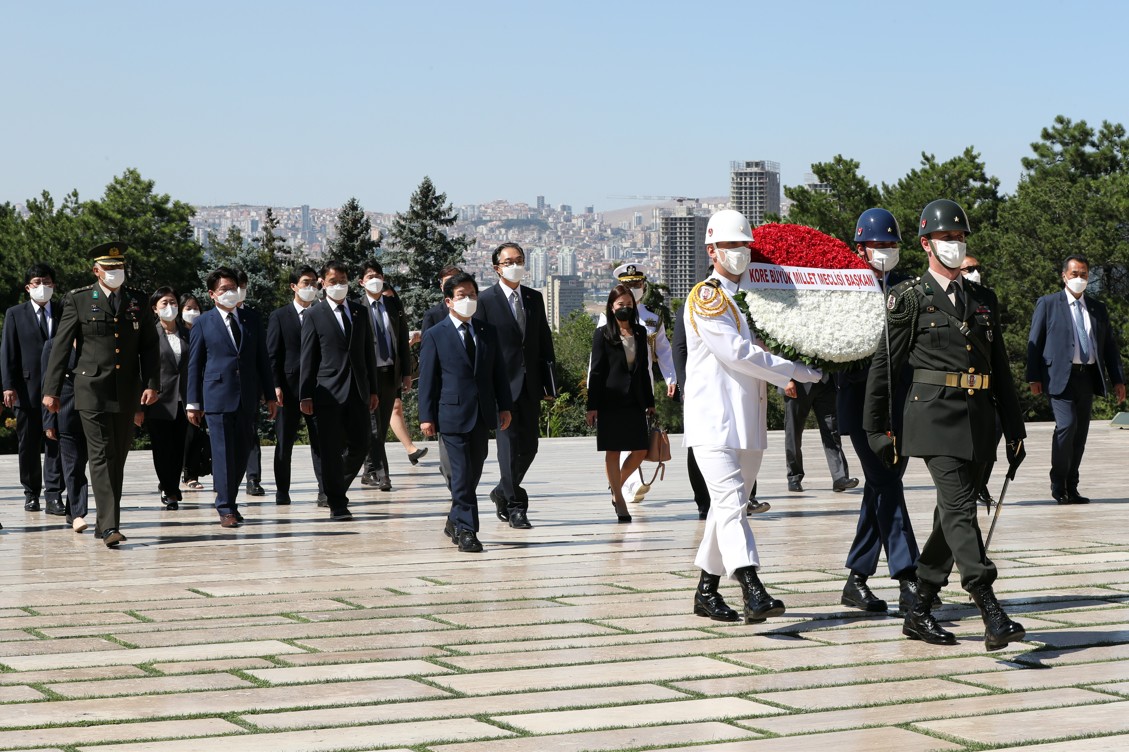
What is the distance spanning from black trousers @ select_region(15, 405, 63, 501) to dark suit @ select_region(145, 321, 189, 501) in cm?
80

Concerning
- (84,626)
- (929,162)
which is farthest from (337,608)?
(929,162)

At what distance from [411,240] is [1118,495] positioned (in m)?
83.5

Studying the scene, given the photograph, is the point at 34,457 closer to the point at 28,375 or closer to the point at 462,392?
the point at 28,375

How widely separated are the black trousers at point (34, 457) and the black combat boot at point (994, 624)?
26.5 feet

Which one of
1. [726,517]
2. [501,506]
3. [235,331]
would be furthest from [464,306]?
[726,517]

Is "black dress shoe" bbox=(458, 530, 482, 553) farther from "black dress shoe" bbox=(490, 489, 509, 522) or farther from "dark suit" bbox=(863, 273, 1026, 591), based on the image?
"dark suit" bbox=(863, 273, 1026, 591)

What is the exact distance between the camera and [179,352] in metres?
14.1

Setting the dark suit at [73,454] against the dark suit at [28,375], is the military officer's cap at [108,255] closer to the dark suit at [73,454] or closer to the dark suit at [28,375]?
the dark suit at [73,454]

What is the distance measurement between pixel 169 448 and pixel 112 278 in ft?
10.5

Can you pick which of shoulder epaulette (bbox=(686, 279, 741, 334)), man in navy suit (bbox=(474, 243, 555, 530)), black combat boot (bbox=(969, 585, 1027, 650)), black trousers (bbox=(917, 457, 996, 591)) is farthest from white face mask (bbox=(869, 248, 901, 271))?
man in navy suit (bbox=(474, 243, 555, 530))

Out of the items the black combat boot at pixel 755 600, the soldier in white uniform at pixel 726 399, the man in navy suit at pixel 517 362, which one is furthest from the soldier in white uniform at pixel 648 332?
the black combat boot at pixel 755 600

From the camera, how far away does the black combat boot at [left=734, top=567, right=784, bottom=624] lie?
6984 millimetres

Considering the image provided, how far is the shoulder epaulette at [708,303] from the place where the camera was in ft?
23.4

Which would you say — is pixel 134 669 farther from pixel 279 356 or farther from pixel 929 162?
pixel 929 162
